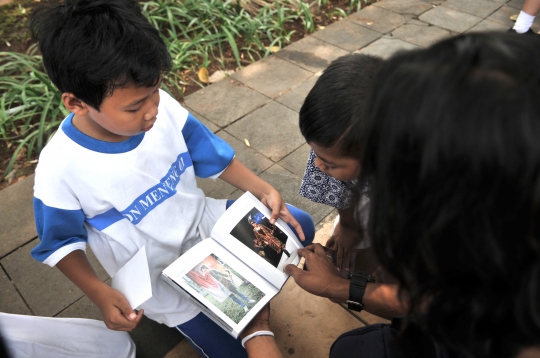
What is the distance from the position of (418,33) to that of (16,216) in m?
3.40

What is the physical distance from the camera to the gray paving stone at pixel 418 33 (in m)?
3.53

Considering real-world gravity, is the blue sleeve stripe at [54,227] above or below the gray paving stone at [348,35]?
above

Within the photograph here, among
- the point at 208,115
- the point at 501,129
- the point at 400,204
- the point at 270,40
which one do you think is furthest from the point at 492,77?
the point at 270,40

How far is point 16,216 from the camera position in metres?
2.18

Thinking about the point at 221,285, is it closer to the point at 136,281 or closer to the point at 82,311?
the point at 136,281

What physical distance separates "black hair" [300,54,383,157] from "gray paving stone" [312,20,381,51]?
7.64ft

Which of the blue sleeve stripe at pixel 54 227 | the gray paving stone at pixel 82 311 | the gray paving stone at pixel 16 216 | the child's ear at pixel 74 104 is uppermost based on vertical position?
the child's ear at pixel 74 104

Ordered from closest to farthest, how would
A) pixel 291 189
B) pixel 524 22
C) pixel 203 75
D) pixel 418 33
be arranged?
pixel 291 189 → pixel 203 75 → pixel 524 22 → pixel 418 33

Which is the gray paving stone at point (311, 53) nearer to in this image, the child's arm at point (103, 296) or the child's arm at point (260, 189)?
the child's arm at point (260, 189)

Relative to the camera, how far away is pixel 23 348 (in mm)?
1199

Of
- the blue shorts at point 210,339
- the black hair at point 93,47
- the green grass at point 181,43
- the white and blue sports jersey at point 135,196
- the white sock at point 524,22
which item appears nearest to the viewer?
the black hair at point 93,47

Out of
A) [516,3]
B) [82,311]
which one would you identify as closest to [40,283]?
[82,311]

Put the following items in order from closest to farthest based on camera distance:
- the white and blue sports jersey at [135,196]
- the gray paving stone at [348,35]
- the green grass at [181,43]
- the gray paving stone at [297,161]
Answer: the white and blue sports jersey at [135,196] → the gray paving stone at [297,161] → the green grass at [181,43] → the gray paving stone at [348,35]

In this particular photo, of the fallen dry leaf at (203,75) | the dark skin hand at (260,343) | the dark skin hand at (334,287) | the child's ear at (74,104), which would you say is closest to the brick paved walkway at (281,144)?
the fallen dry leaf at (203,75)
